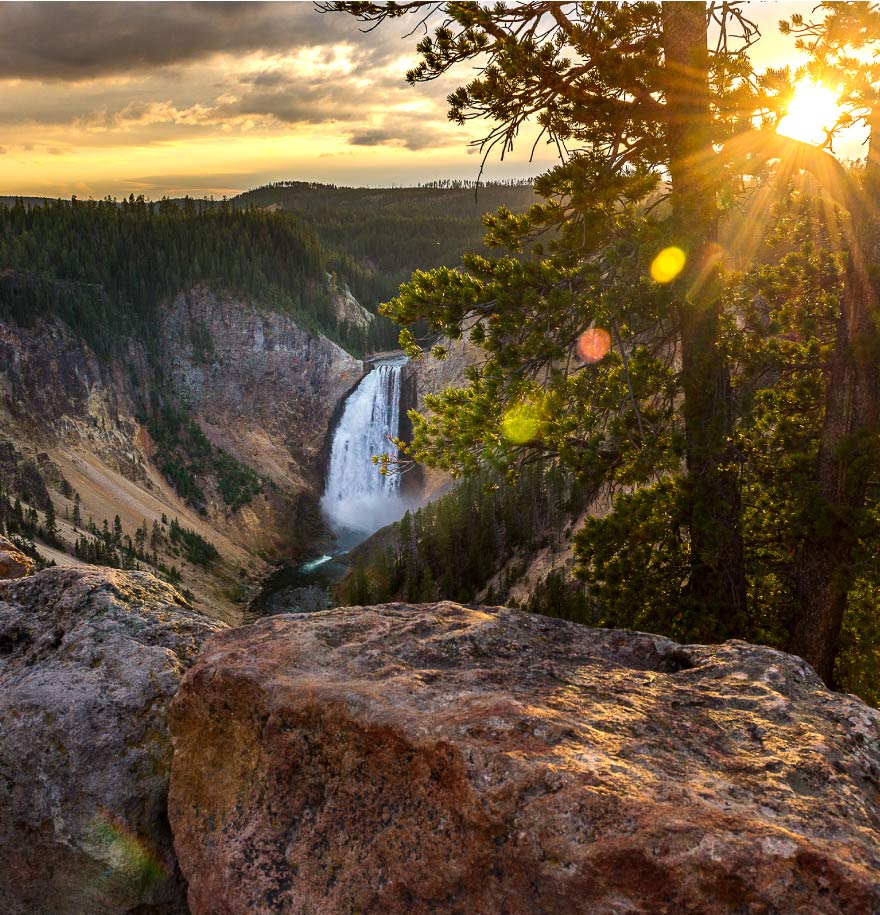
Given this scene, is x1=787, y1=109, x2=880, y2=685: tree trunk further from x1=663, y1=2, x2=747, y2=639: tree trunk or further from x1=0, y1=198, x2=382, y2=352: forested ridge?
x1=0, y1=198, x2=382, y2=352: forested ridge

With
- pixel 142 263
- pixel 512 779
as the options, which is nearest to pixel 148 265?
pixel 142 263

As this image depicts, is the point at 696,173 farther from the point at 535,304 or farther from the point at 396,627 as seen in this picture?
the point at 396,627

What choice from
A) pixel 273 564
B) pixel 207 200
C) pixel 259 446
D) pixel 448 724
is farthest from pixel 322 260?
pixel 448 724

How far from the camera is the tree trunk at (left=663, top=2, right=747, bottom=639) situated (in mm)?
8734

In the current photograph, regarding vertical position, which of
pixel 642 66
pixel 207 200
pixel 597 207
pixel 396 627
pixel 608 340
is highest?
pixel 207 200

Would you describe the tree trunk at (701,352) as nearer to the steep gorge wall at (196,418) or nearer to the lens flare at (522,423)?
the lens flare at (522,423)

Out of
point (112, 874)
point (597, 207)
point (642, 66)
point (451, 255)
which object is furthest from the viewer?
point (451, 255)

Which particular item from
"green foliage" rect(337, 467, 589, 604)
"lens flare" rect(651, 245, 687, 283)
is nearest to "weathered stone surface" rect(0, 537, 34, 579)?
"lens flare" rect(651, 245, 687, 283)

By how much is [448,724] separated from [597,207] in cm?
777

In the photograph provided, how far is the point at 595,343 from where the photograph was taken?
9953 mm

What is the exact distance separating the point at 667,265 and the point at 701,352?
1.34 metres

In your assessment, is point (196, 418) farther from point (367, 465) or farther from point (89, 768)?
point (89, 768)

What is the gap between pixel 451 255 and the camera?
140m

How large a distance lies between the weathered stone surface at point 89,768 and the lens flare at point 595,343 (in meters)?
6.74
